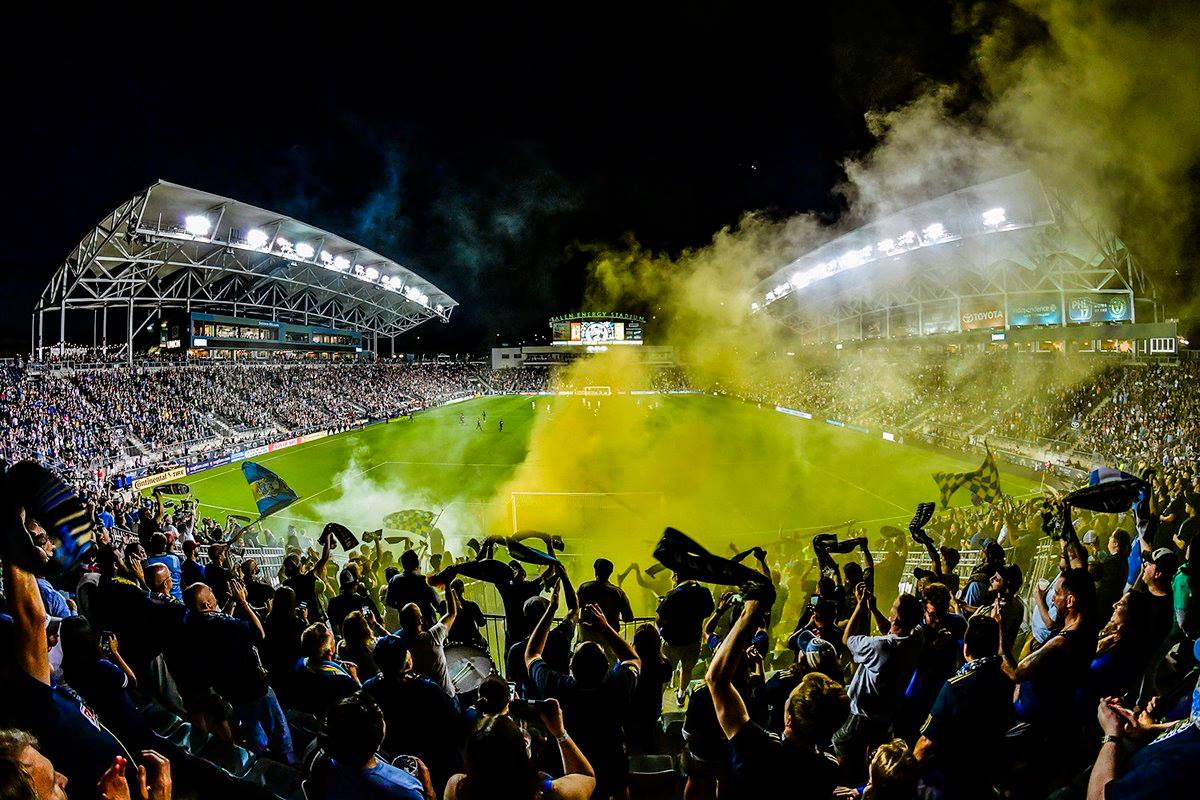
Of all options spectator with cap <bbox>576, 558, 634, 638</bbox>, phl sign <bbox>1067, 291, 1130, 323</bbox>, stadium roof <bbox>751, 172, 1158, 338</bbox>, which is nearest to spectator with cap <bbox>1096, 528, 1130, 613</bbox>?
spectator with cap <bbox>576, 558, 634, 638</bbox>

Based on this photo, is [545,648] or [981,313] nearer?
[545,648]

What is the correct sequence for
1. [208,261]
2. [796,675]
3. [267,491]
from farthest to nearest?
[208,261], [267,491], [796,675]

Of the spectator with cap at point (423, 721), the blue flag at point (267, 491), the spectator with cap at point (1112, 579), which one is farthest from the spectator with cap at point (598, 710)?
the blue flag at point (267, 491)

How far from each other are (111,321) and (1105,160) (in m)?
75.8

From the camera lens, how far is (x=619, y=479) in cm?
2033

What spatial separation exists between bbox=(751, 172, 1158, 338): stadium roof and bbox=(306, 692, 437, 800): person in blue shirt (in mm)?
20885

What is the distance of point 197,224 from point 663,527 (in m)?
23.5

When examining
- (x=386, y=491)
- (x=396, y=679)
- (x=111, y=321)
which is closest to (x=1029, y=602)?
(x=396, y=679)

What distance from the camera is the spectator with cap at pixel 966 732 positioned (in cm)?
212

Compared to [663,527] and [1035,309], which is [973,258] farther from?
[663,527]

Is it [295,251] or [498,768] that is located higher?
[295,251]

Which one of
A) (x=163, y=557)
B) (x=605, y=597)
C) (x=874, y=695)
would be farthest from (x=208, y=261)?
(x=874, y=695)

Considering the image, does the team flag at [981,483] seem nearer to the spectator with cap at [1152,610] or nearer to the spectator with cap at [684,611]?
the spectator with cap at [1152,610]

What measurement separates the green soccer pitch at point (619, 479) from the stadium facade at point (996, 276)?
8390mm
